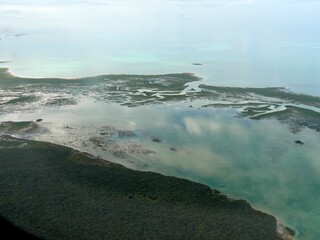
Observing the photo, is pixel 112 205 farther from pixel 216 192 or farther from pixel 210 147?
pixel 210 147

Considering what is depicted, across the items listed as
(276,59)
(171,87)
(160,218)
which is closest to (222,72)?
(171,87)

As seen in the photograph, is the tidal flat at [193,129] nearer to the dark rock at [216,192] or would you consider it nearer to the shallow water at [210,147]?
the shallow water at [210,147]

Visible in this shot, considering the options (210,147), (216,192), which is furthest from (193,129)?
(216,192)

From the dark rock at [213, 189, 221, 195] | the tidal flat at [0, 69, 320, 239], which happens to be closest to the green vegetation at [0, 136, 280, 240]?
the dark rock at [213, 189, 221, 195]

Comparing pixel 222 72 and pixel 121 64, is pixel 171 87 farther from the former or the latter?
pixel 121 64

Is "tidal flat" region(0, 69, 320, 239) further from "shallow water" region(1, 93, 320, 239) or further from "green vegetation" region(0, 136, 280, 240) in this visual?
"green vegetation" region(0, 136, 280, 240)

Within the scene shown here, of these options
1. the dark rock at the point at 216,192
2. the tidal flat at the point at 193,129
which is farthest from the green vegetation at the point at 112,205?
the tidal flat at the point at 193,129
